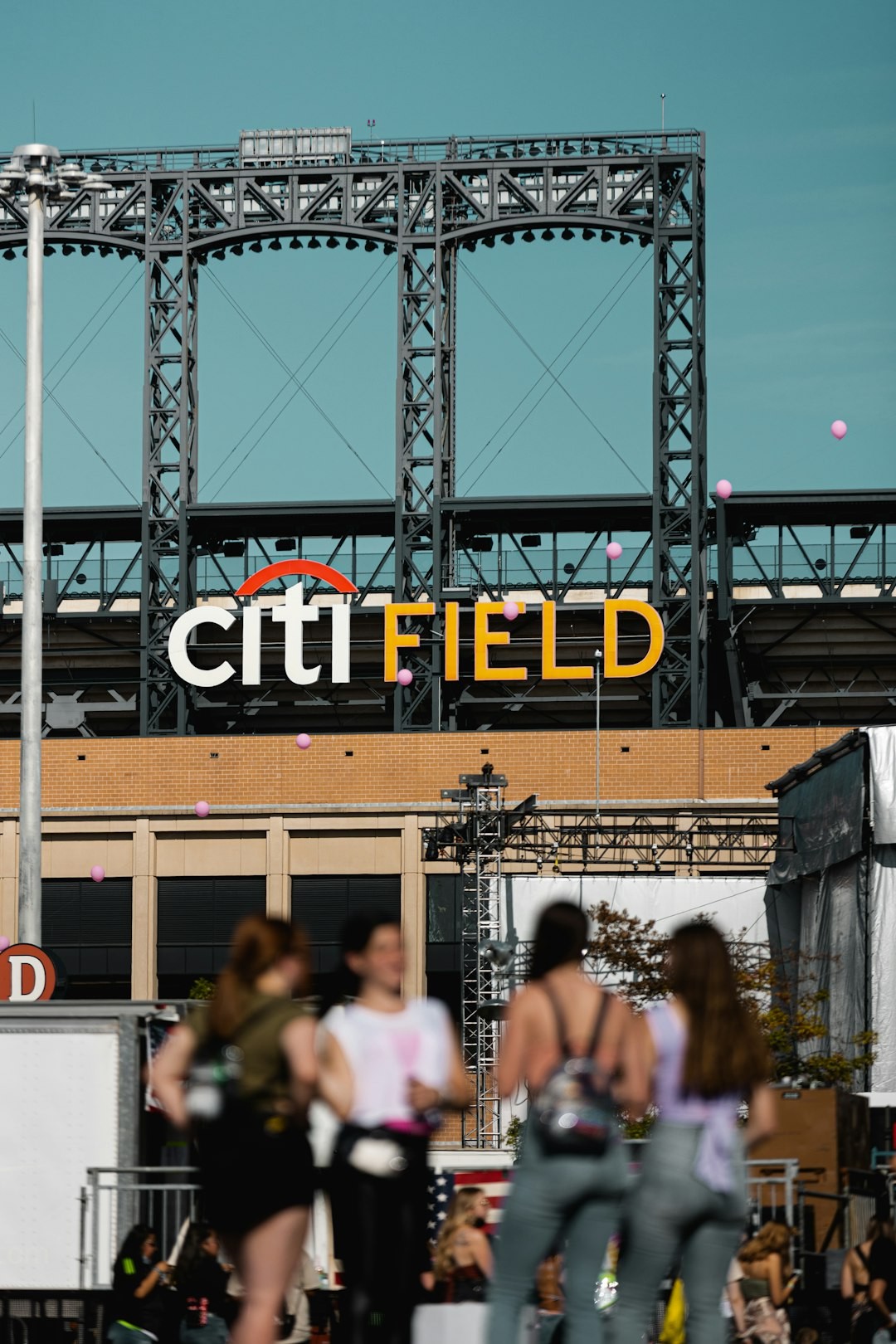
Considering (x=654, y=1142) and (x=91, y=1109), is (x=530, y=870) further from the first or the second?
(x=654, y=1142)

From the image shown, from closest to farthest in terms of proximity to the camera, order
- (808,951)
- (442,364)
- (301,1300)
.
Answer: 1. (301,1300)
2. (808,951)
3. (442,364)

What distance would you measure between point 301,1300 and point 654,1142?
14.9 ft

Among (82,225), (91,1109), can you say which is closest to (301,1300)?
(91,1109)

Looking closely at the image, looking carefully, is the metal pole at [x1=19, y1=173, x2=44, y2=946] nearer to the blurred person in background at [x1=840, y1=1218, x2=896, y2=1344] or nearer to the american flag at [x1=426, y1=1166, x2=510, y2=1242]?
the american flag at [x1=426, y1=1166, x2=510, y2=1242]

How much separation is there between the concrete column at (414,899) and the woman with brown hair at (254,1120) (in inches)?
1527

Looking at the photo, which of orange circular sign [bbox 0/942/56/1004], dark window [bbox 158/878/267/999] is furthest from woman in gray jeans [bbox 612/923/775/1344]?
dark window [bbox 158/878/267/999]

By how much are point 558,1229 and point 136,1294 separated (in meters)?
4.35

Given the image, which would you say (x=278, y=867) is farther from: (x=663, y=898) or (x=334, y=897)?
(x=663, y=898)

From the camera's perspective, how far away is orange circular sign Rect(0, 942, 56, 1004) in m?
17.2

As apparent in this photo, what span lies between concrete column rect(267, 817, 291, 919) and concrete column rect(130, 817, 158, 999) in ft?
9.27

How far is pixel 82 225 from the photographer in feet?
180

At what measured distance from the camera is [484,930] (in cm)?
3841

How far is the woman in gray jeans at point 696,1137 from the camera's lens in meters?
6.50

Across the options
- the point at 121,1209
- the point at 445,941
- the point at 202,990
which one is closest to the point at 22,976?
the point at 121,1209
